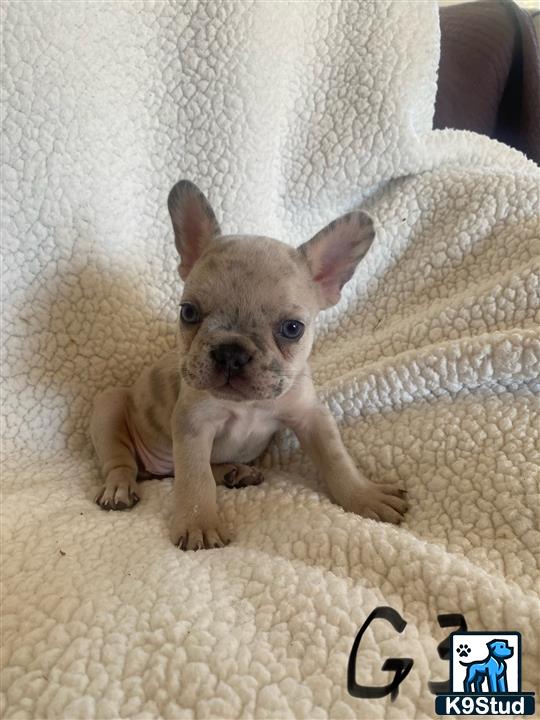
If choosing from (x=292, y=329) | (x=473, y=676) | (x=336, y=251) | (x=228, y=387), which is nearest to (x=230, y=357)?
(x=228, y=387)

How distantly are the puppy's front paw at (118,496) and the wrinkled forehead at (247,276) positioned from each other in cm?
49

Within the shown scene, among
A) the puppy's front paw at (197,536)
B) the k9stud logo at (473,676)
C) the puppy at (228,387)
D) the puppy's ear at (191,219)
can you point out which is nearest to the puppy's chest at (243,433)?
the puppy at (228,387)

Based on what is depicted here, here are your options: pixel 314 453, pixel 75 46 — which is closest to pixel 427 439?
pixel 314 453

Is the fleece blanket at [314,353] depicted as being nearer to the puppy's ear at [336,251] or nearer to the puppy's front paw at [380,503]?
the puppy's front paw at [380,503]

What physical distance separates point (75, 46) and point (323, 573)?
1503 mm

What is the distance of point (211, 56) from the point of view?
6.11 ft

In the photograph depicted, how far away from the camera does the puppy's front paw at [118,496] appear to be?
1457mm

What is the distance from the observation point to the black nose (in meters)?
1.27

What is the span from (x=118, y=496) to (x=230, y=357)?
0.46m

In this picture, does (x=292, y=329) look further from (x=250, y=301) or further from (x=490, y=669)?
(x=490, y=669)

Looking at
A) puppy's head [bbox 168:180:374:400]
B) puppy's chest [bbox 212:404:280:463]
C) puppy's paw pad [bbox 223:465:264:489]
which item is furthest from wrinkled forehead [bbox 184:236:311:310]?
puppy's paw pad [bbox 223:465:264:489]

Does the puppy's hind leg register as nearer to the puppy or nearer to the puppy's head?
the puppy

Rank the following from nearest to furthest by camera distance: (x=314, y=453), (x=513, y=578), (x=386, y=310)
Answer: (x=513, y=578)
(x=314, y=453)
(x=386, y=310)

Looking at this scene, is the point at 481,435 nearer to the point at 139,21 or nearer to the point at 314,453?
the point at 314,453
